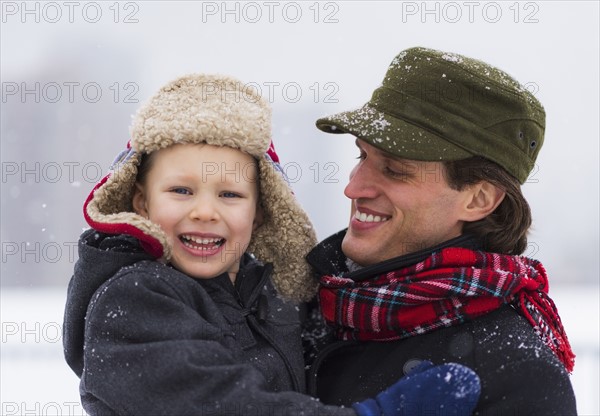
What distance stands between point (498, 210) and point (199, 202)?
39.6 inches

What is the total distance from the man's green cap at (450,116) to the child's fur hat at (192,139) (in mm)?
273

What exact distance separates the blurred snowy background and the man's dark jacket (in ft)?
15.2

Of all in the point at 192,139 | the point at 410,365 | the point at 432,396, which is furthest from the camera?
the point at 410,365

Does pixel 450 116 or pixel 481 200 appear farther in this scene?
pixel 481 200

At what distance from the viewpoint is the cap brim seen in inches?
90.0

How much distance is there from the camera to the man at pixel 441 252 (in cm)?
215

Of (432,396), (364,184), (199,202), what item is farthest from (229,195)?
(432,396)

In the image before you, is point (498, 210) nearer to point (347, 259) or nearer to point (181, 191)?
point (347, 259)

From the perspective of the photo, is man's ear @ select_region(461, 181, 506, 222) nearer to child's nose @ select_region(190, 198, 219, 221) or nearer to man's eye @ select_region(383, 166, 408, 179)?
man's eye @ select_region(383, 166, 408, 179)

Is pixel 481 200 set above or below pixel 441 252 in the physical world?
above

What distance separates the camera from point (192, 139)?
2.08 metres

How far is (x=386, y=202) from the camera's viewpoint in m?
2.49

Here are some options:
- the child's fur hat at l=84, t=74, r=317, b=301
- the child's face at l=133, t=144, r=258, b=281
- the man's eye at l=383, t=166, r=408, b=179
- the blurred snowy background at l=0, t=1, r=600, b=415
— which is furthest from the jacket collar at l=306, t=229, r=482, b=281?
the blurred snowy background at l=0, t=1, r=600, b=415

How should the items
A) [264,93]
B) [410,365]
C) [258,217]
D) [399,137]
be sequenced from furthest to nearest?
[264,93] → [258,217] → [399,137] → [410,365]
